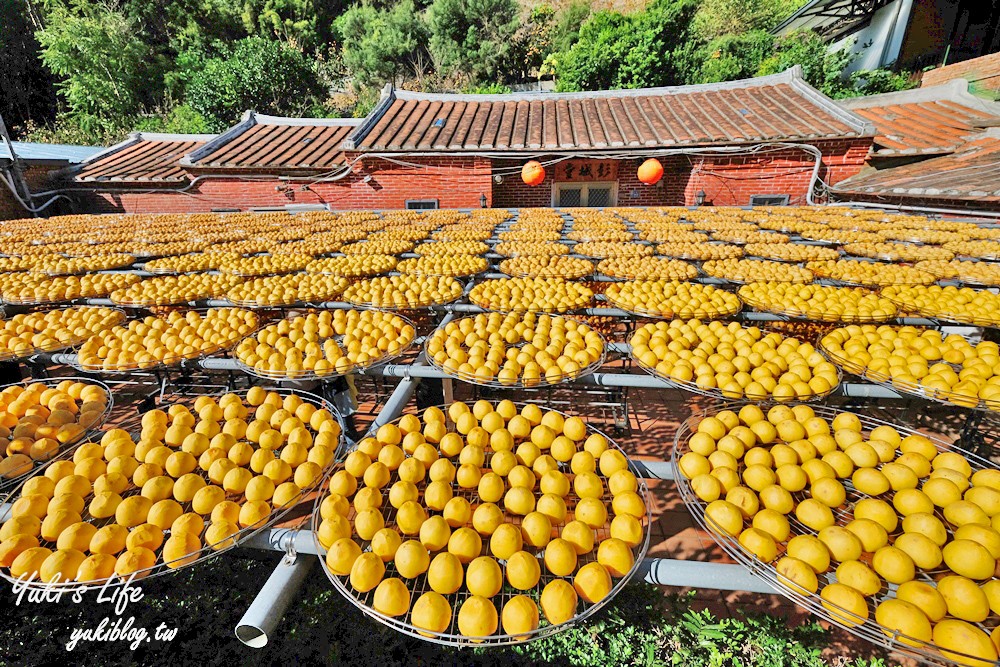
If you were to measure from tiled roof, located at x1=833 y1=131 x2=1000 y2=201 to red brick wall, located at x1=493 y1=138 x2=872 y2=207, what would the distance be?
83 centimetres

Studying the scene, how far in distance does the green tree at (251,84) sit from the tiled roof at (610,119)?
13.1m

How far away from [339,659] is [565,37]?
39447mm

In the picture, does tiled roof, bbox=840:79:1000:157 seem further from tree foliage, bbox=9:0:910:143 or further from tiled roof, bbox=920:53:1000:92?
tree foliage, bbox=9:0:910:143

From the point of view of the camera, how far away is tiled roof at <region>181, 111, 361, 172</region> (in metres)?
14.0

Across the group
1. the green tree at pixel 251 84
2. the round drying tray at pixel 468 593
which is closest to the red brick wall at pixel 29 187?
the green tree at pixel 251 84

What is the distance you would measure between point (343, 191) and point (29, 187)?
1230 centimetres

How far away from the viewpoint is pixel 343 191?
13.9 metres

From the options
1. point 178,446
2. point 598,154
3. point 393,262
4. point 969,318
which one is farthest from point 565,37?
point 178,446

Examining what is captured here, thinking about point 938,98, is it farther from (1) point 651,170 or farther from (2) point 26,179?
(2) point 26,179

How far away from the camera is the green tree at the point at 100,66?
2608 centimetres

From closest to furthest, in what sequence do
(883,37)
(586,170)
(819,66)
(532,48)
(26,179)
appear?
(586,170), (26,179), (819,66), (883,37), (532,48)

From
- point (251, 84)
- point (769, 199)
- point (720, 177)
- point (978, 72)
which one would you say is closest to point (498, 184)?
point (720, 177)

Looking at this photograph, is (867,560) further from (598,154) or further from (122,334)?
(598,154)

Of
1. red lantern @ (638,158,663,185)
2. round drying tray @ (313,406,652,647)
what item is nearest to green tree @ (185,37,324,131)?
red lantern @ (638,158,663,185)
